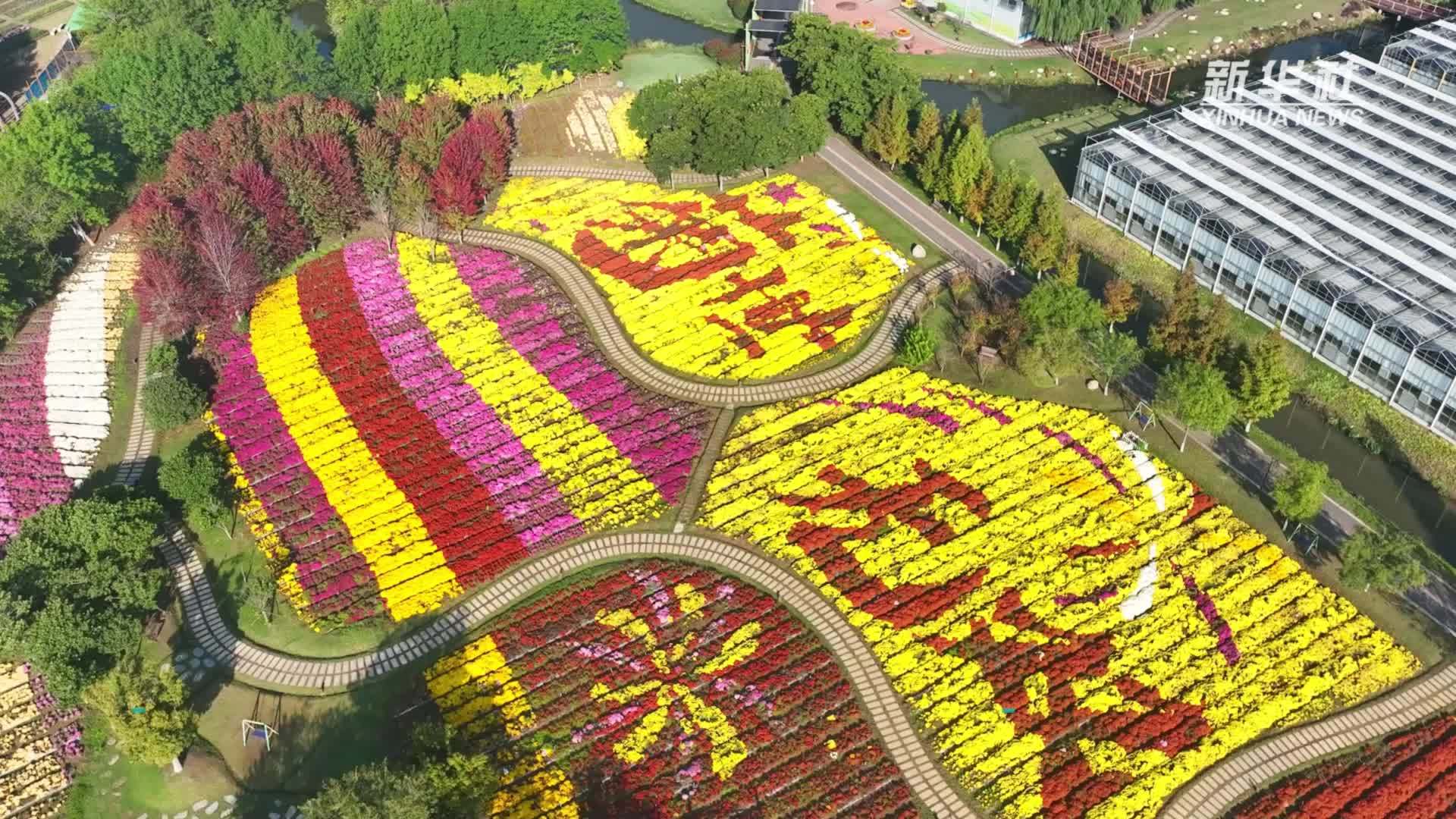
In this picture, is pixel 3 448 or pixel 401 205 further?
pixel 401 205

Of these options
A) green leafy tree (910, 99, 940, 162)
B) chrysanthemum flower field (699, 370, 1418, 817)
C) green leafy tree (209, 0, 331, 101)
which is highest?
green leafy tree (209, 0, 331, 101)

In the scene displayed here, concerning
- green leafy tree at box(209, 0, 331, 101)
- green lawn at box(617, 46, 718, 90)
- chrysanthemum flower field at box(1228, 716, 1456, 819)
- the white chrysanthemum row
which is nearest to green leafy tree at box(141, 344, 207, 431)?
the white chrysanthemum row

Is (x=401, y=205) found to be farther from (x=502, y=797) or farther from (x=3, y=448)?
(x=502, y=797)

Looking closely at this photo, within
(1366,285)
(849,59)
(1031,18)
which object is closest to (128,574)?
(849,59)

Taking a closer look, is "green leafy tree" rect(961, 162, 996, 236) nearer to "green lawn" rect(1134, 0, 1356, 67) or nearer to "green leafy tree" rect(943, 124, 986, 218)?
"green leafy tree" rect(943, 124, 986, 218)

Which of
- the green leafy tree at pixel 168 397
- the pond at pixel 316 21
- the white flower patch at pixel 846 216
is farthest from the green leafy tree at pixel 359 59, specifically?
the white flower patch at pixel 846 216

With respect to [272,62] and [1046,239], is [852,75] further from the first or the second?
[272,62]

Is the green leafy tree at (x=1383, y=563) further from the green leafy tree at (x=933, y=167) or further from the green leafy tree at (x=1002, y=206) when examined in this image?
the green leafy tree at (x=933, y=167)
